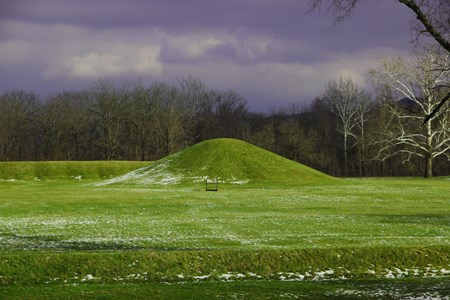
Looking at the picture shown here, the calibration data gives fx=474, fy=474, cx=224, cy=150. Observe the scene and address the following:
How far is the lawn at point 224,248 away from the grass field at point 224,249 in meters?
0.05

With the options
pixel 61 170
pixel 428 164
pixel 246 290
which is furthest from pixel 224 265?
pixel 61 170

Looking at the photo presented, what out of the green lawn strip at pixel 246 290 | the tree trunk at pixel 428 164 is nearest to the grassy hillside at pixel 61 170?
the tree trunk at pixel 428 164

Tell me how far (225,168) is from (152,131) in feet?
205

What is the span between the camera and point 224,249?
61.7 ft

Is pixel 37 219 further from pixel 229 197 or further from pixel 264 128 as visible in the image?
pixel 264 128

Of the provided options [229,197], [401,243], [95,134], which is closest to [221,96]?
[95,134]

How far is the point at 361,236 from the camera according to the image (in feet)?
78.3

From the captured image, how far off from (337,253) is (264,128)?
123138 millimetres

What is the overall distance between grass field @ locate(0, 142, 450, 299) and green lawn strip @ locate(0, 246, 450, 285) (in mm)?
34

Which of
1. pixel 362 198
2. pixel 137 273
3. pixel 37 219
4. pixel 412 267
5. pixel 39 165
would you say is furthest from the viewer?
pixel 39 165

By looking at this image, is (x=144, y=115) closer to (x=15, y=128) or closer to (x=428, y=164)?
(x=15, y=128)

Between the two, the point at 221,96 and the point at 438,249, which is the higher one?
the point at 221,96

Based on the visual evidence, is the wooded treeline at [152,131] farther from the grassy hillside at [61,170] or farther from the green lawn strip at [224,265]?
the green lawn strip at [224,265]

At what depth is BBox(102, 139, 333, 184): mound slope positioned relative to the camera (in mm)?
68250
